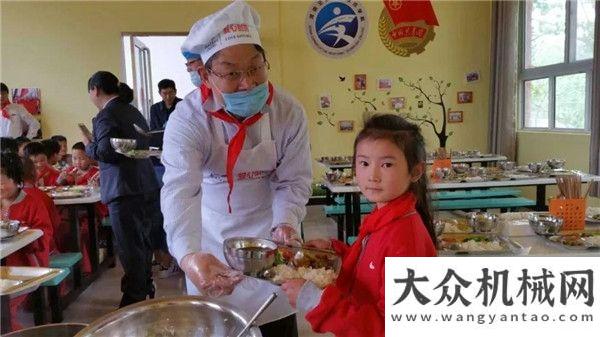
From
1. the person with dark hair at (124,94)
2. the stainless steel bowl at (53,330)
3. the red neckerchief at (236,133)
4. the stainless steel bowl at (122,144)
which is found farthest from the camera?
the person with dark hair at (124,94)

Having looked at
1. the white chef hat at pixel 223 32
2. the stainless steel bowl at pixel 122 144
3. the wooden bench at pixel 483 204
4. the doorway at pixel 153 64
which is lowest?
the wooden bench at pixel 483 204

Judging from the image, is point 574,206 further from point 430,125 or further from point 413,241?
point 430,125

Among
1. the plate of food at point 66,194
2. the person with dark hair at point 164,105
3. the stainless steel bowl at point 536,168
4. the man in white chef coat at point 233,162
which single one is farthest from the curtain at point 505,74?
the man in white chef coat at point 233,162

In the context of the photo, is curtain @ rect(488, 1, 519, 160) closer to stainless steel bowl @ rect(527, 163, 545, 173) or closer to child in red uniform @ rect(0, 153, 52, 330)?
stainless steel bowl @ rect(527, 163, 545, 173)

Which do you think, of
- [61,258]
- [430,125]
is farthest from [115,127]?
[430,125]

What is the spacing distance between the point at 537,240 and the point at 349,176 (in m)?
1.80

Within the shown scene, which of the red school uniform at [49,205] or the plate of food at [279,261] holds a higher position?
the plate of food at [279,261]

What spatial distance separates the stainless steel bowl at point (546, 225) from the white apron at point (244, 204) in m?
1.04

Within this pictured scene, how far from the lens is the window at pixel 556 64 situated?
454 cm

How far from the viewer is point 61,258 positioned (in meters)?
2.59

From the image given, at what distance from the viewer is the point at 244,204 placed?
4.44 feet

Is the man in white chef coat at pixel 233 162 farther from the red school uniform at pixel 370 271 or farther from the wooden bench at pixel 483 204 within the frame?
the wooden bench at pixel 483 204

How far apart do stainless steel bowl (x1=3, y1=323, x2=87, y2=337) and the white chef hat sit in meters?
0.66

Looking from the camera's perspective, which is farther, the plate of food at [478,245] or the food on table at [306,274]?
the plate of food at [478,245]
